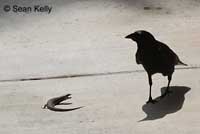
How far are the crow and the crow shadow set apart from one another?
8 cm

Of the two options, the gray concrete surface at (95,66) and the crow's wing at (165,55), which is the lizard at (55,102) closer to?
the gray concrete surface at (95,66)

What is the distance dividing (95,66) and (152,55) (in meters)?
1.09

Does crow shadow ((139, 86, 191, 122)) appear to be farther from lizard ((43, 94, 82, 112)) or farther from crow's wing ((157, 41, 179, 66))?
lizard ((43, 94, 82, 112))

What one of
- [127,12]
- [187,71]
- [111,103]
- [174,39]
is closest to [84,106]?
[111,103]

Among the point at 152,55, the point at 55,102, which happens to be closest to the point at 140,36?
the point at 152,55

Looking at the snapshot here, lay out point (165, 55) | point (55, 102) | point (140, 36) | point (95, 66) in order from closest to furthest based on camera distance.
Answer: point (140, 36) < point (165, 55) < point (55, 102) < point (95, 66)

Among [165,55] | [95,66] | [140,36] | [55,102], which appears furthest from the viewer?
[95,66]

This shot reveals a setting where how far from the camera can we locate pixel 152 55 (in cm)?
521

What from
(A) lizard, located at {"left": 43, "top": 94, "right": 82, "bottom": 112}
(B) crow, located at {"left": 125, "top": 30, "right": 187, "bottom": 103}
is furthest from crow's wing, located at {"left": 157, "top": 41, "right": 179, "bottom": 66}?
(A) lizard, located at {"left": 43, "top": 94, "right": 82, "bottom": 112}

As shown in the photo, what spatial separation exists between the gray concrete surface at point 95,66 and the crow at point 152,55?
286 mm

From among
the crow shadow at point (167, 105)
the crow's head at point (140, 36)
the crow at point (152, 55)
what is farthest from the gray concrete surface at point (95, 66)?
the crow's head at point (140, 36)

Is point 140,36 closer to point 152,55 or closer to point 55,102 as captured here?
point 152,55

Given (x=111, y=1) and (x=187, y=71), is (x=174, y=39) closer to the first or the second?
(x=187, y=71)

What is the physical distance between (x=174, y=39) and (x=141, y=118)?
1831mm
